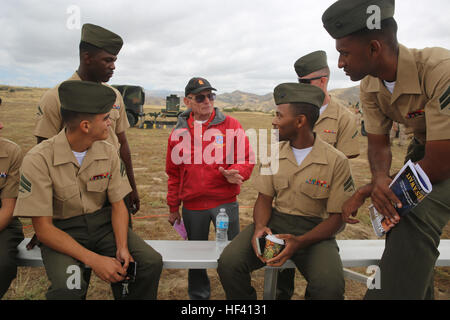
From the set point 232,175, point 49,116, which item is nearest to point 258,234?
point 232,175

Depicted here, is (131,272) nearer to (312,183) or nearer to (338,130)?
(312,183)

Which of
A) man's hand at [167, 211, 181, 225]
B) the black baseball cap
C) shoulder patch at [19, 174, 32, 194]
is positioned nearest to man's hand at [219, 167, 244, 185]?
man's hand at [167, 211, 181, 225]

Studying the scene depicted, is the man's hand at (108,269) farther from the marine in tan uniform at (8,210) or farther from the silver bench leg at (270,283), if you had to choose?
the silver bench leg at (270,283)

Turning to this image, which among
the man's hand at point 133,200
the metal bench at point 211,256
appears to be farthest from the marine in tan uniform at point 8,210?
the man's hand at point 133,200

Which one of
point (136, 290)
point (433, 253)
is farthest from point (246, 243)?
point (433, 253)

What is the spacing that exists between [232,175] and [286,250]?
980 millimetres

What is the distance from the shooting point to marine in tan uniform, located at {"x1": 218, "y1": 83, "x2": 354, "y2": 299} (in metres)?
2.20

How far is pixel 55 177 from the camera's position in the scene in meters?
2.11

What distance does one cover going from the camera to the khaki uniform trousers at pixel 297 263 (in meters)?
1.98

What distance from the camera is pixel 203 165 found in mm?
3004

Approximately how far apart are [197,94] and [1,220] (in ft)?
6.47

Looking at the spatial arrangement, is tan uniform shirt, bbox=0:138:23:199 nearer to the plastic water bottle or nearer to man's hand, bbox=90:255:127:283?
man's hand, bbox=90:255:127:283

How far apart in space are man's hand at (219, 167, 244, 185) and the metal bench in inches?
24.4
